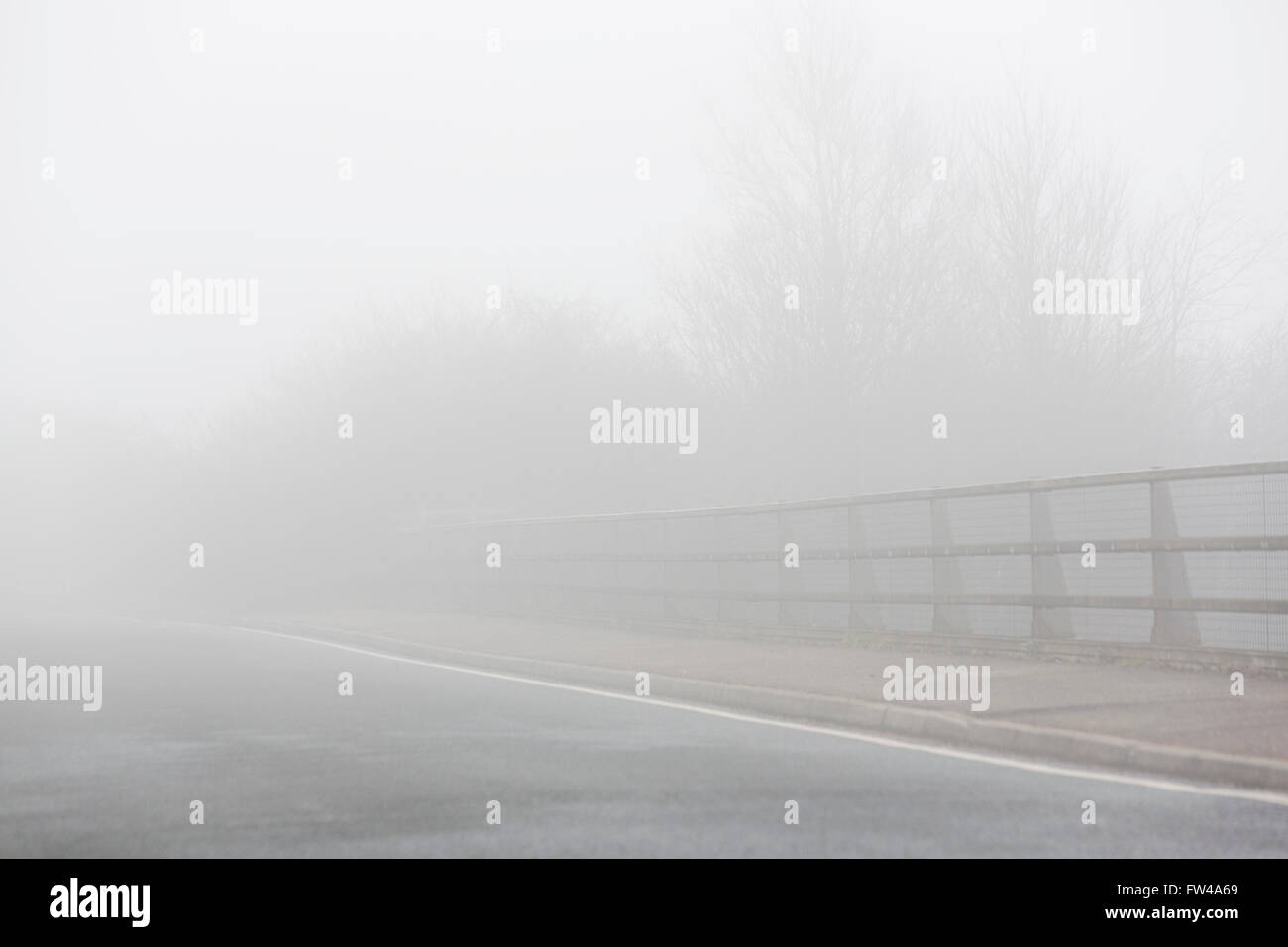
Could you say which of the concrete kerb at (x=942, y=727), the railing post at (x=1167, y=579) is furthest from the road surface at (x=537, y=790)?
the railing post at (x=1167, y=579)

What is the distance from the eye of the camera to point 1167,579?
14.0m

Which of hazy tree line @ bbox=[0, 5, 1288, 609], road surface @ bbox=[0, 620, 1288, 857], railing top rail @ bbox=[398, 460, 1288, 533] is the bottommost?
road surface @ bbox=[0, 620, 1288, 857]

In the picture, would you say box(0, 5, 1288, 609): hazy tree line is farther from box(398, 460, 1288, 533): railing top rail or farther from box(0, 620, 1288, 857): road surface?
box(0, 620, 1288, 857): road surface

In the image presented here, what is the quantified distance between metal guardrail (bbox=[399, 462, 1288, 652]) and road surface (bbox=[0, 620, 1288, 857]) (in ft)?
13.8

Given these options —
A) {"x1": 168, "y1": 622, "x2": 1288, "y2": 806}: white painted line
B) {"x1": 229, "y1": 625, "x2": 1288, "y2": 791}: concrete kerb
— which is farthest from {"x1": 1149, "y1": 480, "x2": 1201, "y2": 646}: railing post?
{"x1": 168, "y1": 622, "x2": 1288, "y2": 806}: white painted line

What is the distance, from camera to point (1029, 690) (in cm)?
1252

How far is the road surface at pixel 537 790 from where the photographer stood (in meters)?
7.31

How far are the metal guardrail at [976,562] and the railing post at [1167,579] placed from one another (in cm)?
1

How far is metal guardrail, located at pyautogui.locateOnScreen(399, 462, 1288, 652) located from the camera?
13977 millimetres

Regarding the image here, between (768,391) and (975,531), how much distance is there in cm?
1687

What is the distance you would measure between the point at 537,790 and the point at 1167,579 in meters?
7.33

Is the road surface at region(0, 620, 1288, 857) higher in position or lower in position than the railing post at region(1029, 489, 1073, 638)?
lower

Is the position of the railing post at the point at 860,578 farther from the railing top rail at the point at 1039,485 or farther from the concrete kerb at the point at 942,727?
the concrete kerb at the point at 942,727

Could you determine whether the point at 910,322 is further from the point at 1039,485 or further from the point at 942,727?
the point at 942,727
